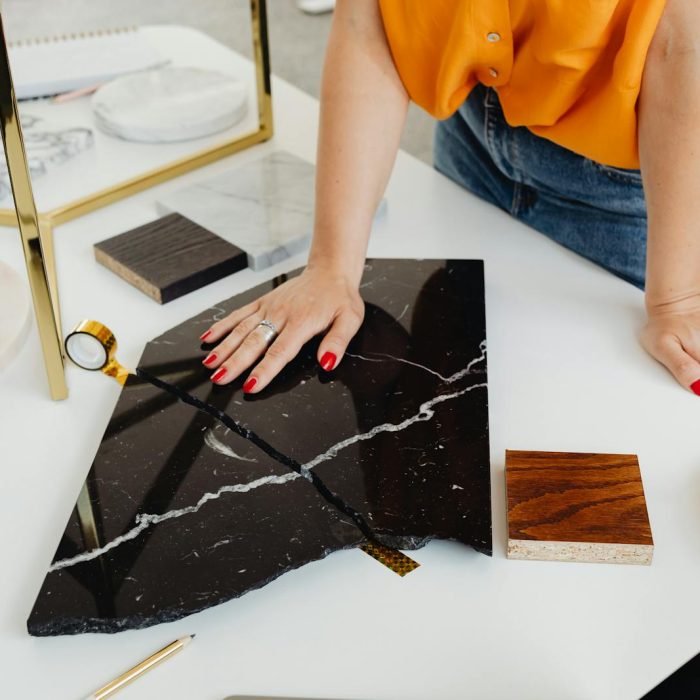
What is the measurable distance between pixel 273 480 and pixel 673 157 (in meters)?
0.49

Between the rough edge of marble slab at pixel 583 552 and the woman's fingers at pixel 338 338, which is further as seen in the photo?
the woman's fingers at pixel 338 338

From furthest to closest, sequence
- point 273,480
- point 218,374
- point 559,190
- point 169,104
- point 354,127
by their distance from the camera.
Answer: point 169,104, point 559,190, point 354,127, point 218,374, point 273,480

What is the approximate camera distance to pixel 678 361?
3.01ft

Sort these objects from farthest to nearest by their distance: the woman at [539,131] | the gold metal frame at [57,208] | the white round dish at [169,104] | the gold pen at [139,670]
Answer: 1. the white round dish at [169,104]
2. the woman at [539,131]
3. the gold metal frame at [57,208]
4. the gold pen at [139,670]

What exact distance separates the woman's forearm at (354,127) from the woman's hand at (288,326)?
47 millimetres

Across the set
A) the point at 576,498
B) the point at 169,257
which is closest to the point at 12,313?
the point at 169,257

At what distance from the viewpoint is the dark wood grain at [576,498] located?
0.73 m

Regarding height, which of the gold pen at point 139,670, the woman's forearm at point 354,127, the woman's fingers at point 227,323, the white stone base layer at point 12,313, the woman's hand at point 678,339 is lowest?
the gold pen at point 139,670

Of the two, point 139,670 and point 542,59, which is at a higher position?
point 542,59

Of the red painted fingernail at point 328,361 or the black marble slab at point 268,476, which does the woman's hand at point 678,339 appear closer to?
the black marble slab at point 268,476

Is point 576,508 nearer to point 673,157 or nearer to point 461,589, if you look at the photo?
point 461,589

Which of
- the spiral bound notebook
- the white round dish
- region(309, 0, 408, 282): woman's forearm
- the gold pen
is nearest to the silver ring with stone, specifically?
region(309, 0, 408, 282): woman's forearm

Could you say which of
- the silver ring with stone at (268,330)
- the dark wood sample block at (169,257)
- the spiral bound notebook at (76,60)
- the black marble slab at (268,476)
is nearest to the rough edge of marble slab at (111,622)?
the black marble slab at (268,476)

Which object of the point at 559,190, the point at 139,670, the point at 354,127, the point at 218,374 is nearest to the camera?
the point at 139,670
